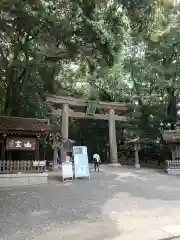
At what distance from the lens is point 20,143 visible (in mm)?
16125

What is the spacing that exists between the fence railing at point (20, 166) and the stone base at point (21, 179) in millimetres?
373

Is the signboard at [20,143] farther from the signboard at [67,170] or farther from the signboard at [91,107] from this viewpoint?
the signboard at [91,107]

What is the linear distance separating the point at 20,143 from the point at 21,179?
223cm

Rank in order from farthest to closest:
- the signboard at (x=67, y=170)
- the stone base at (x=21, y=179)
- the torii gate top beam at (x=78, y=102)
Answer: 1. the torii gate top beam at (x=78, y=102)
2. the signboard at (x=67, y=170)
3. the stone base at (x=21, y=179)

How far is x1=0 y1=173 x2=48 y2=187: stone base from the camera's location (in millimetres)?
14336

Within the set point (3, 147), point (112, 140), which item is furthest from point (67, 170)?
point (112, 140)

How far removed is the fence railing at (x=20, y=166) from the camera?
14938mm

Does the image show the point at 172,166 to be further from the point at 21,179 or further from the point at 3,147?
the point at 3,147

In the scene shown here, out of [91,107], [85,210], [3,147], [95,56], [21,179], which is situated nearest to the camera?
[85,210]

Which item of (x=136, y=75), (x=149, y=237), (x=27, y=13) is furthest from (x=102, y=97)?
(x=149, y=237)

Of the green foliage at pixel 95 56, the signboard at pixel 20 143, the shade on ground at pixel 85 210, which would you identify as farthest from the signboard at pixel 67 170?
the green foliage at pixel 95 56

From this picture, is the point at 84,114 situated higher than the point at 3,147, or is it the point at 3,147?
the point at 84,114

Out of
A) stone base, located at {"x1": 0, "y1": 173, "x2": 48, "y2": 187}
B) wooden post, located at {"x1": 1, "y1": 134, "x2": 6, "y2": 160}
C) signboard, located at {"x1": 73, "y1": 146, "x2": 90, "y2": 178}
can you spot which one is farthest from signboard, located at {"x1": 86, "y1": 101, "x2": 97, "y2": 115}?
stone base, located at {"x1": 0, "y1": 173, "x2": 48, "y2": 187}

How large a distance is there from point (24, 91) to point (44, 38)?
6.35 m
